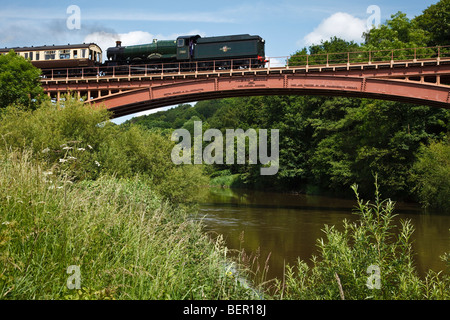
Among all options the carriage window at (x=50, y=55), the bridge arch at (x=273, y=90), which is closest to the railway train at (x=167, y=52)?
the carriage window at (x=50, y=55)

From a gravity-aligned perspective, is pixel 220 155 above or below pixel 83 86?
below

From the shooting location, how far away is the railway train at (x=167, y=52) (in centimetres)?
3575

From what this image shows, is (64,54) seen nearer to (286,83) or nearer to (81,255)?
(286,83)

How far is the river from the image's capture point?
56.4 ft

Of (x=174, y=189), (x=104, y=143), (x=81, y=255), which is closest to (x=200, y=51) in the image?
(x=174, y=189)

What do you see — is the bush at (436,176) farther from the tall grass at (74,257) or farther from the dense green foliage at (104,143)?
the tall grass at (74,257)

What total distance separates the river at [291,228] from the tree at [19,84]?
15.8 m

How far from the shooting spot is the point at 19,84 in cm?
3253

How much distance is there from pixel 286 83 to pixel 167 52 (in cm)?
1259

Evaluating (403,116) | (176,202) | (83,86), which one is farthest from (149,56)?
(403,116)

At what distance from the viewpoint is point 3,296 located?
476 centimetres

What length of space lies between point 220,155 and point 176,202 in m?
45.4

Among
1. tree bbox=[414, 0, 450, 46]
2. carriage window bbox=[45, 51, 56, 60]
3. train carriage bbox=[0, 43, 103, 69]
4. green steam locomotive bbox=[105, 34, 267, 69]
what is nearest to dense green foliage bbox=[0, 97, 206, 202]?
train carriage bbox=[0, 43, 103, 69]
